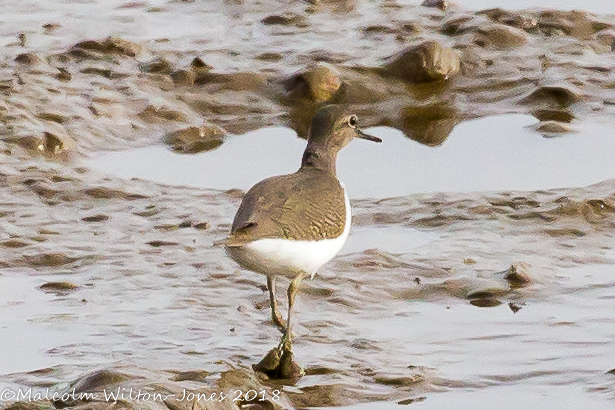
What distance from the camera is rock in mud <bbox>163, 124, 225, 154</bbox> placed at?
9.16 meters

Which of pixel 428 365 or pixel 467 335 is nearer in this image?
pixel 428 365

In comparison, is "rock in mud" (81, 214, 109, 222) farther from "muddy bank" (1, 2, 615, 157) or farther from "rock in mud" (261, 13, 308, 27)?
"rock in mud" (261, 13, 308, 27)

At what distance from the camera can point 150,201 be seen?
8188 millimetres

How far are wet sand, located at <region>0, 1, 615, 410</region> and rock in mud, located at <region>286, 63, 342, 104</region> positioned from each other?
0.01 metres

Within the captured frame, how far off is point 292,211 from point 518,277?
5.58 ft

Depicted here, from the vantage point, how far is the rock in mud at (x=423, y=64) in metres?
10.2

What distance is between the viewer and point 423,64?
10.2m

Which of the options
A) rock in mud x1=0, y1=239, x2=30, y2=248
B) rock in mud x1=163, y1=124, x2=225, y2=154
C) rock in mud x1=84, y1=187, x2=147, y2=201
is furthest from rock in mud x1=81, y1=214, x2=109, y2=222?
rock in mud x1=163, y1=124, x2=225, y2=154

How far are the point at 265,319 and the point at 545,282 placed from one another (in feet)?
5.25

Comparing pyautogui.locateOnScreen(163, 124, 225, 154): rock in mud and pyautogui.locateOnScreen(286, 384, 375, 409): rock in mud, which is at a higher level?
pyautogui.locateOnScreen(163, 124, 225, 154): rock in mud

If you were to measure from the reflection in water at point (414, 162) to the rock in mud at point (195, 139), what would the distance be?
0.09 metres

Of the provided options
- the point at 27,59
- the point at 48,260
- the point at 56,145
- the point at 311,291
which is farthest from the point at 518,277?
the point at 27,59

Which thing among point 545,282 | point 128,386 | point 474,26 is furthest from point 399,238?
point 474,26

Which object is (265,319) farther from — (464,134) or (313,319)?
(464,134)
